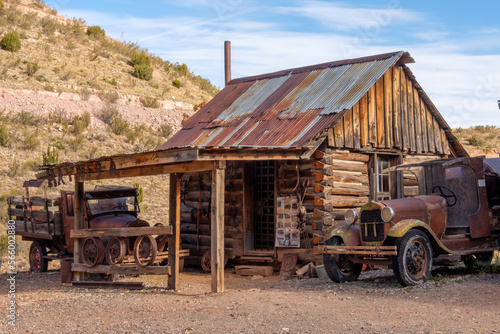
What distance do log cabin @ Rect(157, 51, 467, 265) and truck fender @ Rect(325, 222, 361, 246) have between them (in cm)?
189

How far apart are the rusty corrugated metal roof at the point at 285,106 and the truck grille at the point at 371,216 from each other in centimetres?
256

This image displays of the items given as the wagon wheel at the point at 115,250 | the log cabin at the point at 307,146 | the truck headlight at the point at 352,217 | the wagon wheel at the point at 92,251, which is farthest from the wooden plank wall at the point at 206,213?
the truck headlight at the point at 352,217

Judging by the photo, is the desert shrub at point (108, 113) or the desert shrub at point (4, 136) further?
the desert shrub at point (108, 113)

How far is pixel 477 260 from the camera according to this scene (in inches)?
463

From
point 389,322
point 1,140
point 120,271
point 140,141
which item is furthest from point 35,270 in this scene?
point 140,141

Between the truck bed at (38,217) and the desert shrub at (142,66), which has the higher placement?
the desert shrub at (142,66)

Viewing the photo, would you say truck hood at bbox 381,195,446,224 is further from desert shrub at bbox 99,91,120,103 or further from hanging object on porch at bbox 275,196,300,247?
desert shrub at bbox 99,91,120,103

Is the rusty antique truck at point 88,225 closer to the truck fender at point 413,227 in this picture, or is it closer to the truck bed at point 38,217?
the truck bed at point 38,217

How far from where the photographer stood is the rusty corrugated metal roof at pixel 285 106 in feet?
44.9

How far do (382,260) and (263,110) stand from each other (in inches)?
254

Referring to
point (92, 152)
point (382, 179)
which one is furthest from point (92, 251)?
point (92, 152)

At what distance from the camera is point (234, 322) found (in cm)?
761

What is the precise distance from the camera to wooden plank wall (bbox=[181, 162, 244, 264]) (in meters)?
14.9

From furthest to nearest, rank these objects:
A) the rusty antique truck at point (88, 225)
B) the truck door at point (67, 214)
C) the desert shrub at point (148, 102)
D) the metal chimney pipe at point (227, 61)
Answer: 1. the desert shrub at point (148, 102)
2. the metal chimney pipe at point (227, 61)
3. the truck door at point (67, 214)
4. the rusty antique truck at point (88, 225)
